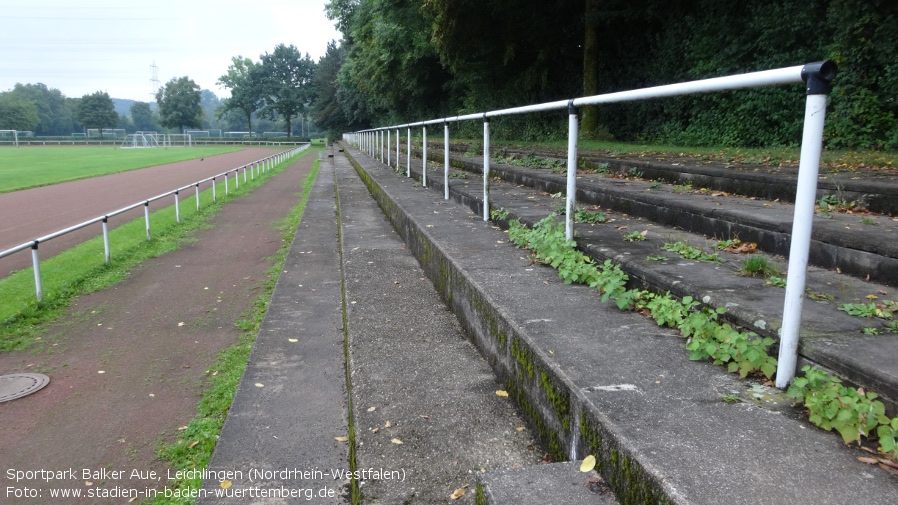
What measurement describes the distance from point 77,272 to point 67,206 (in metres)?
8.35

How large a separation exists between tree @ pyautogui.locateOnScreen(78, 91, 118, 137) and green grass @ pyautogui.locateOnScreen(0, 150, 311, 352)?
11015 cm

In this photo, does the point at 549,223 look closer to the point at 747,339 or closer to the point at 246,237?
the point at 747,339

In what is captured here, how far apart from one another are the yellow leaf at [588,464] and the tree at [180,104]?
112108mm

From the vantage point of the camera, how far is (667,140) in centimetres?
1526

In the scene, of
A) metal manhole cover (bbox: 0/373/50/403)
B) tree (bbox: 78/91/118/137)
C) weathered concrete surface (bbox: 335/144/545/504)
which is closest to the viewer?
weathered concrete surface (bbox: 335/144/545/504)

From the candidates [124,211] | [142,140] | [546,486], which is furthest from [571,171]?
[142,140]

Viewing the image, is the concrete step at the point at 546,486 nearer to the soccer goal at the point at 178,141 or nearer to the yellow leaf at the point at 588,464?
the yellow leaf at the point at 588,464

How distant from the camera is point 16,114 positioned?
103m

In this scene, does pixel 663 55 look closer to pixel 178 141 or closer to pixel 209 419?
pixel 209 419

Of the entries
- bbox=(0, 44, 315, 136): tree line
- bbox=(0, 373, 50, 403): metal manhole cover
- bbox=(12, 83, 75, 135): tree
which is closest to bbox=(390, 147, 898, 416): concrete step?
bbox=(0, 373, 50, 403): metal manhole cover

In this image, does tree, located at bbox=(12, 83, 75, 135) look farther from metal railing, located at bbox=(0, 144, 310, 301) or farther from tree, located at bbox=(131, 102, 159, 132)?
metal railing, located at bbox=(0, 144, 310, 301)

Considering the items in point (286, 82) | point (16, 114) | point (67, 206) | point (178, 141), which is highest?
point (286, 82)

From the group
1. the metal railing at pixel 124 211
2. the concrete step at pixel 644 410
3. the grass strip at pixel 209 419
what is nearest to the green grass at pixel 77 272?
the metal railing at pixel 124 211

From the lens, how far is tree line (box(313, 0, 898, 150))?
10.2 meters
